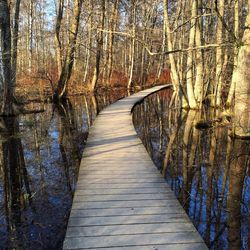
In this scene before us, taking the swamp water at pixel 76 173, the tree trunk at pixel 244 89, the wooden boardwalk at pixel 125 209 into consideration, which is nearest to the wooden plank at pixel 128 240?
the wooden boardwalk at pixel 125 209

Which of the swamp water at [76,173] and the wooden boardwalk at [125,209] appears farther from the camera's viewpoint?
the swamp water at [76,173]

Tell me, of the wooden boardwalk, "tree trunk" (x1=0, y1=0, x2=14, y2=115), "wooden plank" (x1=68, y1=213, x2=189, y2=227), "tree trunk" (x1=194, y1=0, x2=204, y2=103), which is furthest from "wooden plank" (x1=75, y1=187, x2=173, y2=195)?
"tree trunk" (x1=194, y1=0, x2=204, y2=103)

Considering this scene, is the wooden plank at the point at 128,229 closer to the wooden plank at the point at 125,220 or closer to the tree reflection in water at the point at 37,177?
the wooden plank at the point at 125,220

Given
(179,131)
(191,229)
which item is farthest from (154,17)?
(191,229)

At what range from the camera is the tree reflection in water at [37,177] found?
4.22 meters

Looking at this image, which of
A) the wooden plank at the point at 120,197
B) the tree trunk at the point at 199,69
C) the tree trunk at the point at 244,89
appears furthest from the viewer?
the tree trunk at the point at 199,69

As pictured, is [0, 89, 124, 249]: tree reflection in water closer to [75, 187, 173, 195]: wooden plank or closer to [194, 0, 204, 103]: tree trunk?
[75, 187, 173, 195]: wooden plank

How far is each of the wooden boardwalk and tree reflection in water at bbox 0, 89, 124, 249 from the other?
1.31ft

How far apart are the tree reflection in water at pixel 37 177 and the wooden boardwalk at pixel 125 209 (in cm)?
40

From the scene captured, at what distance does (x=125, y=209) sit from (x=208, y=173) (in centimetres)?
292

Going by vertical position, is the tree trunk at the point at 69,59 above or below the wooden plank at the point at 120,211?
above

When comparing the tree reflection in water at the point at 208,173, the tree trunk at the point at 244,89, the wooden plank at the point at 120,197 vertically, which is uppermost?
the tree trunk at the point at 244,89

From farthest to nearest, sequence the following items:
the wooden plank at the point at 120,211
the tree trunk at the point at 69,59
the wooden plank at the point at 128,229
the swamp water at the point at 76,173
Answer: the tree trunk at the point at 69,59 → the swamp water at the point at 76,173 → the wooden plank at the point at 120,211 → the wooden plank at the point at 128,229

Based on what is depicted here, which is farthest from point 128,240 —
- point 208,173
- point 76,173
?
point 208,173
